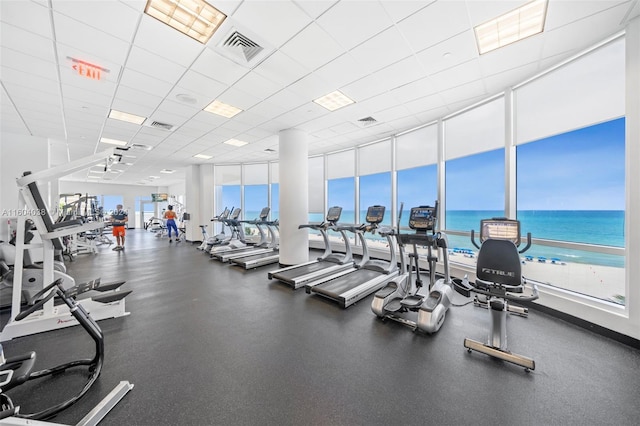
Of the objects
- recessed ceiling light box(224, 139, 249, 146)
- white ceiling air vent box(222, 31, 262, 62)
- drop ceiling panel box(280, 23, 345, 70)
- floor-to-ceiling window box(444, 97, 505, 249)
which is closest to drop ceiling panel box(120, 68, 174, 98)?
white ceiling air vent box(222, 31, 262, 62)

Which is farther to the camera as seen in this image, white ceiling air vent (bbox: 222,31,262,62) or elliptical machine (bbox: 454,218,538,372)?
white ceiling air vent (bbox: 222,31,262,62)

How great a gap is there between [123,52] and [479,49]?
14.7 feet

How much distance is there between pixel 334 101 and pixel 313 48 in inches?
59.3

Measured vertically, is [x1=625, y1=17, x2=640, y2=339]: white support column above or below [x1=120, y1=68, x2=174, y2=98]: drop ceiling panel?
below

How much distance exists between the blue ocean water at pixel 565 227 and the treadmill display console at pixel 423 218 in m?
0.53

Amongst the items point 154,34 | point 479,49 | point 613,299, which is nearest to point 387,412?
point 613,299

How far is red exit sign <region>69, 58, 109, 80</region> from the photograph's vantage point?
2.97m

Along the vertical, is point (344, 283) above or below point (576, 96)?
below

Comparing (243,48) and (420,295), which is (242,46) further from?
(420,295)

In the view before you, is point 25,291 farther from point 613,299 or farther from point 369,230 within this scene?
point 613,299

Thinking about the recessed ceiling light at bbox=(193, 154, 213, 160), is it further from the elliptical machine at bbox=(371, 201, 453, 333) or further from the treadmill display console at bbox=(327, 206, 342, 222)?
the elliptical machine at bbox=(371, 201, 453, 333)

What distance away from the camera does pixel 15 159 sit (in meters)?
5.54

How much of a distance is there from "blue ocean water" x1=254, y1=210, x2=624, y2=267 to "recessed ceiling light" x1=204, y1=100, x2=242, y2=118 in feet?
14.2

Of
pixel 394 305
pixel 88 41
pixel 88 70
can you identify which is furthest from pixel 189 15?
pixel 394 305
